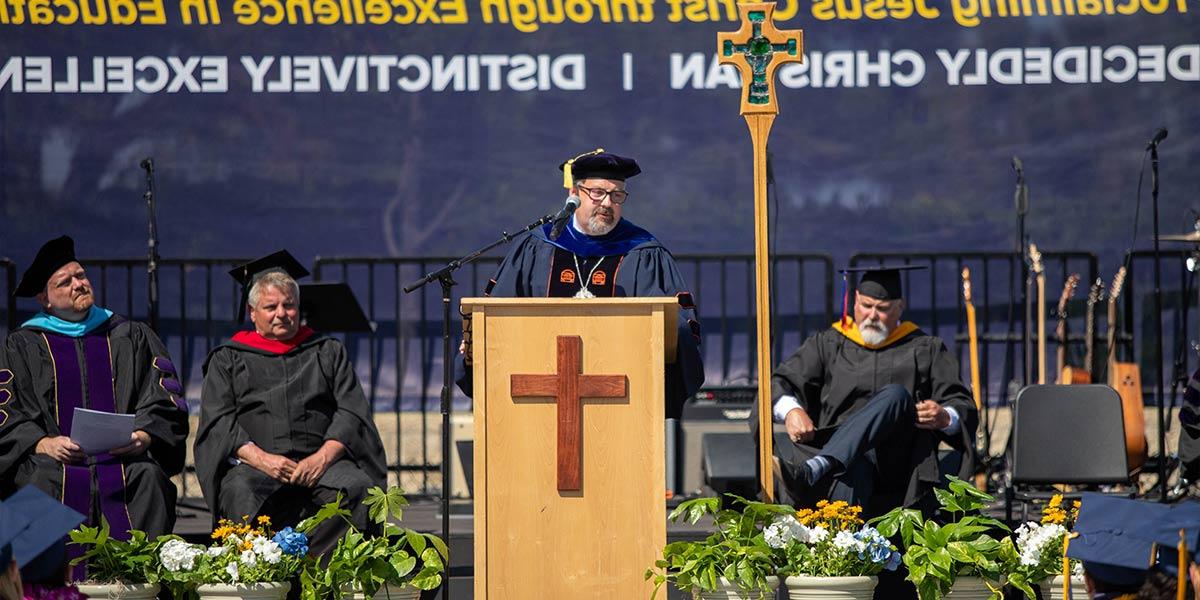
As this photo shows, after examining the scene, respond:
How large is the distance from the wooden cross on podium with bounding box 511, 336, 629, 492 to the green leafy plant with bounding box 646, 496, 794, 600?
39cm

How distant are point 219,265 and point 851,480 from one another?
15.2ft

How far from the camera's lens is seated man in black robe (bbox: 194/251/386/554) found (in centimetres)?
693

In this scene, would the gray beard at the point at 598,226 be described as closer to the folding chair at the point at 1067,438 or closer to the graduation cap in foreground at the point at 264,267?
the graduation cap in foreground at the point at 264,267

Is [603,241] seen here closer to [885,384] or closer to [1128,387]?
[885,384]

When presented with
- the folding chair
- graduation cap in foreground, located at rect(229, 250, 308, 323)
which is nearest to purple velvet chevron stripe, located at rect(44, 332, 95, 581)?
graduation cap in foreground, located at rect(229, 250, 308, 323)

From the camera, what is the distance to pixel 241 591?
5.85 meters

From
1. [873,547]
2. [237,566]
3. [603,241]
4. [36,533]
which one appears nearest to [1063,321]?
[603,241]

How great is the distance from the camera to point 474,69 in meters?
10.3

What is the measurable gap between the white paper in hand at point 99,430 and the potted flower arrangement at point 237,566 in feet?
3.48

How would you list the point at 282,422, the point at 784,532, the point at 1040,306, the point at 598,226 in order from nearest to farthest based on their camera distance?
the point at 784,532 → the point at 598,226 → the point at 282,422 → the point at 1040,306

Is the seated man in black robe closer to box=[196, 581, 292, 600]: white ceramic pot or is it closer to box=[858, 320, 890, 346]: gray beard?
box=[196, 581, 292, 600]: white ceramic pot

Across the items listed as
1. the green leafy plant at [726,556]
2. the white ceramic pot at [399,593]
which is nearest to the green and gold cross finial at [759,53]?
the green leafy plant at [726,556]

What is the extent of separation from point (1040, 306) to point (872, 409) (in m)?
3.26

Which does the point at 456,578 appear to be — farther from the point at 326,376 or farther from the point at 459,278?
the point at 459,278
